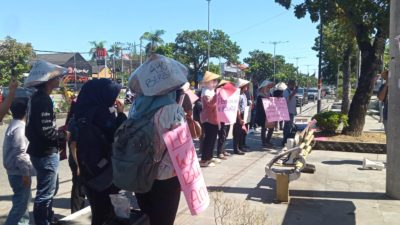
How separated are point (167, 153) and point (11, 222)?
2.37 m

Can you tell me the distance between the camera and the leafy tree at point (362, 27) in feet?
36.8

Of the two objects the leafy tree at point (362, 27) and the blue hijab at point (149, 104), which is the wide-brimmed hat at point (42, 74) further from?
the leafy tree at point (362, 27)

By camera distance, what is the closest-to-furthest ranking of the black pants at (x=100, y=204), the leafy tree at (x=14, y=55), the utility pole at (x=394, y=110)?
the black pants at (x=100, y=204)
the utility pole at (x=394, y=110)
the leafy tree at (x=14, y=55)

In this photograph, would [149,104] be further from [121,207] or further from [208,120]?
[208,120]

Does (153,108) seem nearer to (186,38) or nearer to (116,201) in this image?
(116,201)

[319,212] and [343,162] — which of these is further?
[343,162]

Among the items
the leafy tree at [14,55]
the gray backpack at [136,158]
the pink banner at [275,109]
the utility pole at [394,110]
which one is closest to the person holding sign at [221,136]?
the pink banner at [275,109]

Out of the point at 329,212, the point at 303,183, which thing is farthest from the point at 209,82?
the point at 329,212

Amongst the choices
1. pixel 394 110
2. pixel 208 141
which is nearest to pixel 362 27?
pixel 208 141

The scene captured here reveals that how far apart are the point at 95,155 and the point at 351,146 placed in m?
8.74

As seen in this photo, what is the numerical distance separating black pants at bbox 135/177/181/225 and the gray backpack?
18cm

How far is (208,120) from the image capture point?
8.99m

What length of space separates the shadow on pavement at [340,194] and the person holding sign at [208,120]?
8.34 feet

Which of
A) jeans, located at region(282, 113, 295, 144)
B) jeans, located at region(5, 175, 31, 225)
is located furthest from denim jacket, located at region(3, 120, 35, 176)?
jeans, located at region(282, 113, 295, 144)
